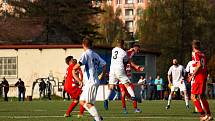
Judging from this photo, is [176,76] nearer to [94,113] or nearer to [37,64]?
[94,113]

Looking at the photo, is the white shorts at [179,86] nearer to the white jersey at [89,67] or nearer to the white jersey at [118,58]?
the white jersey at [118,58]

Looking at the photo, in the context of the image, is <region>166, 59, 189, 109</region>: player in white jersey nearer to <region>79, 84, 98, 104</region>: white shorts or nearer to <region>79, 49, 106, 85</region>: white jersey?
<region>79, 49, 106, 85</region>: white jersey

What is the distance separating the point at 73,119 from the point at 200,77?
140 inches

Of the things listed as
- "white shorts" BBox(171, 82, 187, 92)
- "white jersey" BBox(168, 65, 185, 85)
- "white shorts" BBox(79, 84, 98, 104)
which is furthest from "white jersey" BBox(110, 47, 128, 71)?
"white shorts" BBox(79, 84, 98, 104)

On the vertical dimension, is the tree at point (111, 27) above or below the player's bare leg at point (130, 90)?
above

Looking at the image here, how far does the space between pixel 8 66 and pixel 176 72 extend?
29.9m

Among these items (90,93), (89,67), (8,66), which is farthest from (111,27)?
(90,93)

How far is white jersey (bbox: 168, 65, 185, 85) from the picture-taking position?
30.6 metres

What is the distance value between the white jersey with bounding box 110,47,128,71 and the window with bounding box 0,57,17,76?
34669 millimetres

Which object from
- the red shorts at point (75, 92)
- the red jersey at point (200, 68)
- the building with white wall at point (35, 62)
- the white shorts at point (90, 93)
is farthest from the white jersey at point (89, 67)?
the building with white wall at point (35, 62)

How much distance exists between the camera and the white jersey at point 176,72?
3059 cm

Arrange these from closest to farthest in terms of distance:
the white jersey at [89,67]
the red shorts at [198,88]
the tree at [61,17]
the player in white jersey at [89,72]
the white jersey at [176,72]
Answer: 1. the player in white jersey at [89,72]
2. the white jersey at [89,67]
3. the red shorts at [198,88]
4. the white jersey at [176,72]
5. the tree at [61,17]

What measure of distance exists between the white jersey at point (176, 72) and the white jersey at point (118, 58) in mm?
6543

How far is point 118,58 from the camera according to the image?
79.8 ft
